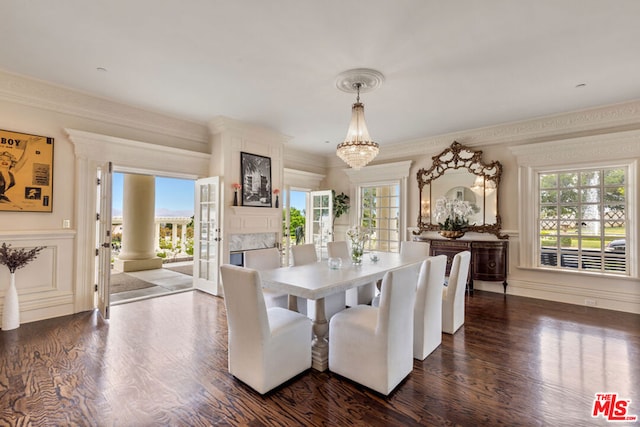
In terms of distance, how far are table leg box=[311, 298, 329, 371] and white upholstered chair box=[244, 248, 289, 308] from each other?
65 centimetres

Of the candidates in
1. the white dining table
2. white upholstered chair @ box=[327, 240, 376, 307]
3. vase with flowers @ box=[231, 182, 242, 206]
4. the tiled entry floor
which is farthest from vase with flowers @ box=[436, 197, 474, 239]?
the tiled entry floor

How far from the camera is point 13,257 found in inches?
131

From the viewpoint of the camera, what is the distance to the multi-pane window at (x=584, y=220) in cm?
437

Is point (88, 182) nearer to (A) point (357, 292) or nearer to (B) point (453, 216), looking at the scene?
(A) point (357, 292)

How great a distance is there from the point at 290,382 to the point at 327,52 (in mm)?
2917

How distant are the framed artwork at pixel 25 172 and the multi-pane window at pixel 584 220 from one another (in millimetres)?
7055

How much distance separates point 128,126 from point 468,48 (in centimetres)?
444

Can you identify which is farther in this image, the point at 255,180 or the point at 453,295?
the point at 255,180

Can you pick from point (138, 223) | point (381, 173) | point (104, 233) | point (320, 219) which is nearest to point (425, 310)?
point (104, 233)

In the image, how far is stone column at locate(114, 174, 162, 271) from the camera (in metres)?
7.24

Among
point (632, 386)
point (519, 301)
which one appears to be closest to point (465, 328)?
point (632, 386)

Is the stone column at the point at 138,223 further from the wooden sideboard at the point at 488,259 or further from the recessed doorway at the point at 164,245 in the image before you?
the wooden sideboard at the point at 488,259

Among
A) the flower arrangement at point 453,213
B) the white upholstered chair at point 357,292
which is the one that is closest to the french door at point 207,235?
the white upholstered chair at point 357,292

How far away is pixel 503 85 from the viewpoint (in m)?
3.62
